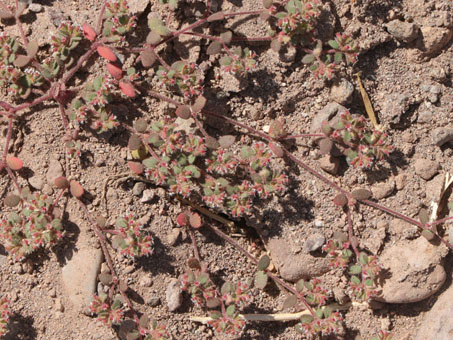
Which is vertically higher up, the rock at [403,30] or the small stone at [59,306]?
the rock at [403,30]

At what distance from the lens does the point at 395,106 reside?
468 centimetres

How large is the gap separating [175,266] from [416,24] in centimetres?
289

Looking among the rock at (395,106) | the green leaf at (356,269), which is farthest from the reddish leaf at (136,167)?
the rock at (395,106)

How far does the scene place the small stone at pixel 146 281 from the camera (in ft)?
15.2

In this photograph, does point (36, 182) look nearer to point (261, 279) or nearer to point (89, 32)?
point (89, 32)

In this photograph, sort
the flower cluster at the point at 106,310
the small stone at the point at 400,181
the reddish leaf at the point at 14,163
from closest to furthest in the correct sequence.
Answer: the flower cluster at the point at 106,310 < the reddish leaf at the point at 14,163 < the small stone at the point at 400,181

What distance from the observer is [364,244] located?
468 centimetres

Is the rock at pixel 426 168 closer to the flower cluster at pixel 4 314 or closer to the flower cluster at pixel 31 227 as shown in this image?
the flower cluster at pixel 31 227

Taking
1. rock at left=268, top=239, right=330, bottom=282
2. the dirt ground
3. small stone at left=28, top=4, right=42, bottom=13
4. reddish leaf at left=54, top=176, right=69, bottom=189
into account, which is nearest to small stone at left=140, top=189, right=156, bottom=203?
the dirt ground

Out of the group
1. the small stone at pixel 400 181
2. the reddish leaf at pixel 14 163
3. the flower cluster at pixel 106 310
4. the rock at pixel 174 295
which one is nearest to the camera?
the flower cluster at pixel 106 310

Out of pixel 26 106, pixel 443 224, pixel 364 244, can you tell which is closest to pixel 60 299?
pixel 26 106

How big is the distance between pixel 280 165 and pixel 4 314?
8.40ft

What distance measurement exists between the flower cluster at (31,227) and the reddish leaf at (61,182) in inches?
5.3

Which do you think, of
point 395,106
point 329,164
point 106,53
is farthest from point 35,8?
point 395,106
